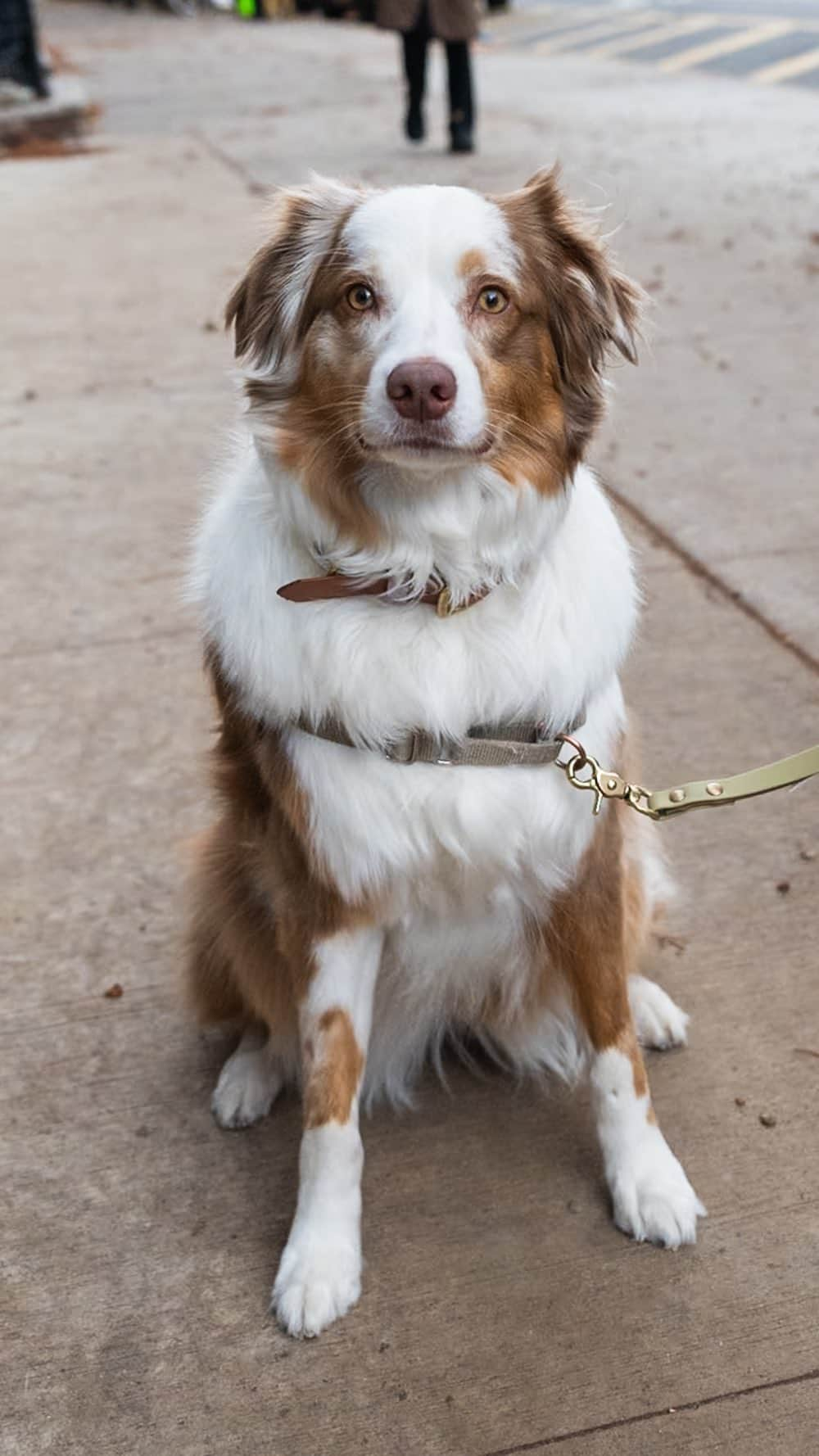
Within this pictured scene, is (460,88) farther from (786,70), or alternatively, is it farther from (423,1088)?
(423,1088)

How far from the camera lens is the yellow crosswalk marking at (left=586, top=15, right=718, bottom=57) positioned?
20.3m

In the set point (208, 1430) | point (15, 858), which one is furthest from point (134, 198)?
point (208, 1430)

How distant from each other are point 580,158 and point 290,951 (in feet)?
32.7

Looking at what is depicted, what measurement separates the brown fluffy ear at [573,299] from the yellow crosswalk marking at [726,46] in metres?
16.4

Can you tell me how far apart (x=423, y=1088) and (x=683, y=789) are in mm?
822

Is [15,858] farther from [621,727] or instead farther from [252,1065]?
[621,727]

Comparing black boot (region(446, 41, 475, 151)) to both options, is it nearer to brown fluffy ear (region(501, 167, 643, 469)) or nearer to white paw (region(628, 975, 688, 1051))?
brown fluffy ear (region(501, 167, 643, 469))

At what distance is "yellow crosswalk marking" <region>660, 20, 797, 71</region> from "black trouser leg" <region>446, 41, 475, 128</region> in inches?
258

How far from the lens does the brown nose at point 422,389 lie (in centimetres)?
224

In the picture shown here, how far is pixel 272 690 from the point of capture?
2.54 metres

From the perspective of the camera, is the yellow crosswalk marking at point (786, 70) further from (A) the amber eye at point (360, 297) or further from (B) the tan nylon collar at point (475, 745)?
(B) the tan nylon collar at point (475, 745)

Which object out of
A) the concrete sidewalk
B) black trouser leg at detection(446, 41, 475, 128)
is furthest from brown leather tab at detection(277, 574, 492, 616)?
black trouser leg at detection(446, 41, 475, 128)

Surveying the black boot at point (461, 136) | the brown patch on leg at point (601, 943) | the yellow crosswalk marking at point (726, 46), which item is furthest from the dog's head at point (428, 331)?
the yellow crosswalk marking at point (726, 46)

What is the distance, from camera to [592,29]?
23.2 meters
